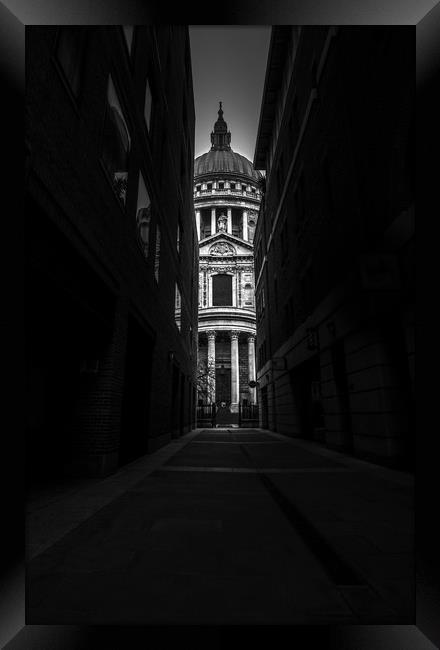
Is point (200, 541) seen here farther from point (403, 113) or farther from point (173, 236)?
point (173, 236)

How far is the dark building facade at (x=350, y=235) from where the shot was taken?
826 cm

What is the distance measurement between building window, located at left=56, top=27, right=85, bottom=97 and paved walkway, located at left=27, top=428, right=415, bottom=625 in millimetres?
6549

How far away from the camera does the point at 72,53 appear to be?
6.36m

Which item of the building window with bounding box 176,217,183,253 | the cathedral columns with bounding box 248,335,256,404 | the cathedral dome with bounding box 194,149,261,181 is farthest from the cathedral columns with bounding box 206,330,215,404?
the cathedral dome with bounding box 194,149,261,181

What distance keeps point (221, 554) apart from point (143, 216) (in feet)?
33.2

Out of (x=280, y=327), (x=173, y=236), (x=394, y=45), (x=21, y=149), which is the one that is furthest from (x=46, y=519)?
(x=280, y=327)

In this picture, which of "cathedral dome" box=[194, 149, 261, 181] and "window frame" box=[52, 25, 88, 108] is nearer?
"window frame" box=[52, 25, 88, 108]

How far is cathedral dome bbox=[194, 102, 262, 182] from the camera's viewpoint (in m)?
89.8

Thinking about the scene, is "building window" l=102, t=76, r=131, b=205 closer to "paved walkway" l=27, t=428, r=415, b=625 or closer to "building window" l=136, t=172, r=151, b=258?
"building window" l=136, t=172, r=151, b=258

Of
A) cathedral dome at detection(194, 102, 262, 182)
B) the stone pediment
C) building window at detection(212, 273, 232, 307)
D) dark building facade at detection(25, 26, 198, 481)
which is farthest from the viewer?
cathedral dome at detection(194, 102, 262, 182)

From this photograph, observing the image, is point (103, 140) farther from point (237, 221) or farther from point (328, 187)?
point (237, 221)

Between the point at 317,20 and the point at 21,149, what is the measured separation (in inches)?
81.0

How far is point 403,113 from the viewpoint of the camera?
25.5ft

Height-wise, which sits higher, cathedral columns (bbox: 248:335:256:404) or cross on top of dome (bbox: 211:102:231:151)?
cross on top of dome (bbox: 211:102:231:151)
